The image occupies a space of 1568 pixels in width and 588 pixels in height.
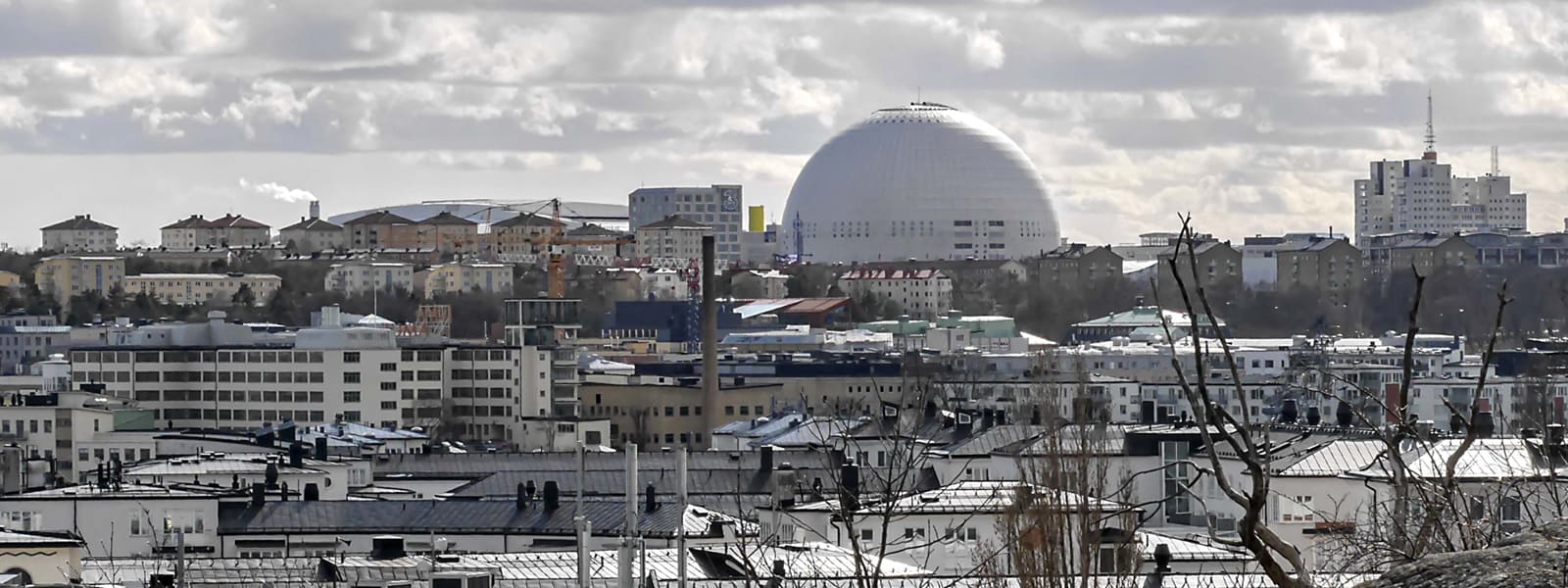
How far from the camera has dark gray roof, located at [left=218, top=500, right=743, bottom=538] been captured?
32.3 m

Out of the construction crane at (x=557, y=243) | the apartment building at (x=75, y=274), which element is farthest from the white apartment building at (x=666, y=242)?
the apartment building at (x=75, y=274)

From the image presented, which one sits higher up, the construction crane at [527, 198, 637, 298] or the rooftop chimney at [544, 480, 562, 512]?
the construction crane at [527, 198, 637, 298]

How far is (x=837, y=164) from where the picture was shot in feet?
597

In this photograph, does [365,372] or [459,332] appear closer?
[365,372]

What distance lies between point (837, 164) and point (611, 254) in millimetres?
15984

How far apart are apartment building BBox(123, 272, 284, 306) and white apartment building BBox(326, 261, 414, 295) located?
9.89ft

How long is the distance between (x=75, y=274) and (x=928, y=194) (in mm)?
59067

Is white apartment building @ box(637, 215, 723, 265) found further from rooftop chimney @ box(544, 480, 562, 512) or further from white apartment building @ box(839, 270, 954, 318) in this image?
rooftop chimney @ box(544, 480, 562, 512)

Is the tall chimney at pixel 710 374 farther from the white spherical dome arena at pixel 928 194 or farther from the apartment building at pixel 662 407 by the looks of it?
the white spherical dome arena at pixel 928 194

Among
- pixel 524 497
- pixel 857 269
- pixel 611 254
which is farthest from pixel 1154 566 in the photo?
pixel 611 254

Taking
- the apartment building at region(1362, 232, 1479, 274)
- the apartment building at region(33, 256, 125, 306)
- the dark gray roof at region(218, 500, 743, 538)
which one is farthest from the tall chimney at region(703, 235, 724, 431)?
the apartment building at region(1362, 232, 1479, 274)

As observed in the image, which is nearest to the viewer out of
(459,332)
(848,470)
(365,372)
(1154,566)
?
(1154,566)

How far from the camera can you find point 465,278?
443 ft

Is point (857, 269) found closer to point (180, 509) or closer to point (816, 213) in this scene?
point (816, 213)
